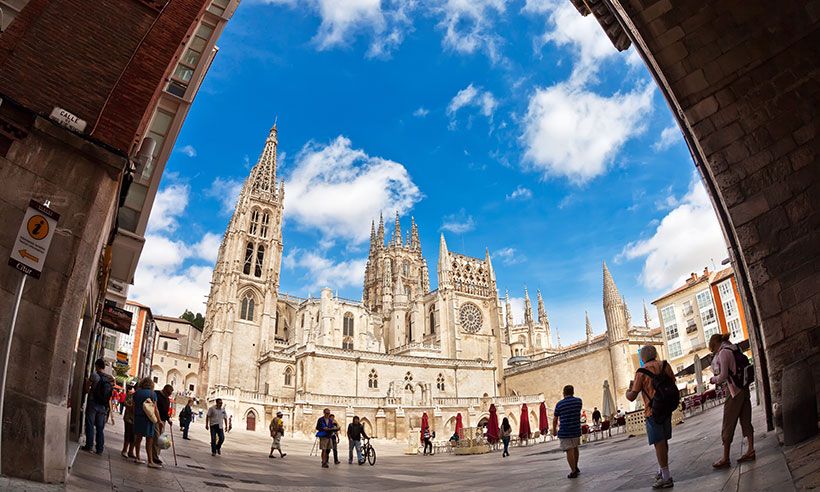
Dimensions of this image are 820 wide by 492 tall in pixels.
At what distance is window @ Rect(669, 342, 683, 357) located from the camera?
44531 millimetres

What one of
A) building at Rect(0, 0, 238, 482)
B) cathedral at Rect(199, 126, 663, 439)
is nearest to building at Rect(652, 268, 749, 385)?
cathedral at Rect(199, 126, 663, 439)

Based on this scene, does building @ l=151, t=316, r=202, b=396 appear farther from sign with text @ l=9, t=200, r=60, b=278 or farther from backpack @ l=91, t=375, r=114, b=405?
sign with text @ l=9, t=200, r=60, b=278

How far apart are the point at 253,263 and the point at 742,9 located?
188 feet

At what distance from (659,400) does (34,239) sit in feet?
23.4

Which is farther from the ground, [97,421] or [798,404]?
[97,421]

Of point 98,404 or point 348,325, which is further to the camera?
point 348,325

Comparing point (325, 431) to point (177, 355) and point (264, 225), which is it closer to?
point (264, 225)

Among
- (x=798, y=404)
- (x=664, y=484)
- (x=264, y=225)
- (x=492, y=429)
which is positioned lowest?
(x=492, y=429)

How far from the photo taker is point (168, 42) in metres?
8.45

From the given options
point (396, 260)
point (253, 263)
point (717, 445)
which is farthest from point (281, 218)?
point (717, 445)

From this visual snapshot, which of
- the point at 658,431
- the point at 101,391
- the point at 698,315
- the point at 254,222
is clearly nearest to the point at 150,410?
the point at 101,391

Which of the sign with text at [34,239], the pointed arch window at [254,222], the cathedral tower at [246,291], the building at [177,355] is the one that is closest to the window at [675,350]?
the cathedral tower at [246,291]

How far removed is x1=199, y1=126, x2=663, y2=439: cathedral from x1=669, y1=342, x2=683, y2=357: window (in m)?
1.85

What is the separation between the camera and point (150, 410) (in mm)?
8336
